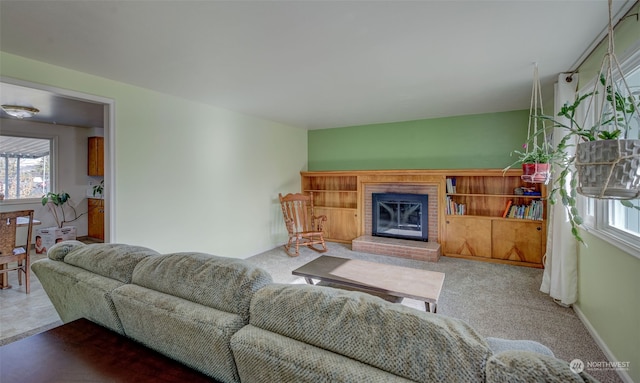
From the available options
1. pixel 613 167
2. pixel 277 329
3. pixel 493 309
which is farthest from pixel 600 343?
pixel 277 329

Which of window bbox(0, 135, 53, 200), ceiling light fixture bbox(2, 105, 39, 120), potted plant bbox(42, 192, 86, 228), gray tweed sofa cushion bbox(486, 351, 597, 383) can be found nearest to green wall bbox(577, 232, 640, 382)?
gray tweed sofa cushion bbox(486, 351, 597, 383)

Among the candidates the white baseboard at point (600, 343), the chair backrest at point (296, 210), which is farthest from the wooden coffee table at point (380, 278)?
the chair backrest at point (296, 210)

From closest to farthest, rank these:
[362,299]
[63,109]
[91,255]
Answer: [362,299] < [91,255] < [63,109]

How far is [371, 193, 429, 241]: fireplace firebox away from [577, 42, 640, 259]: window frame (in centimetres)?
231

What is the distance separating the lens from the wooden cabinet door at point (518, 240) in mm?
4035

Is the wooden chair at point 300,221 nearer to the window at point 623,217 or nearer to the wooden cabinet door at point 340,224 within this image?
the wooden cabinet door at point 340,224

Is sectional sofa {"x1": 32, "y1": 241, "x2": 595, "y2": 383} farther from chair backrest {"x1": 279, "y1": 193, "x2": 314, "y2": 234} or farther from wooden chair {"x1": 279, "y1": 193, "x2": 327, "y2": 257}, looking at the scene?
chair backrest {"x1": 279, "y1": 193, "x2": 314, "y2": 234}

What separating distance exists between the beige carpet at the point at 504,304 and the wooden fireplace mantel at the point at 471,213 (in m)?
0.27

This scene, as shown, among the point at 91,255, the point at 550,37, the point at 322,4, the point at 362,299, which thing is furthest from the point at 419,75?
the point at 91,255

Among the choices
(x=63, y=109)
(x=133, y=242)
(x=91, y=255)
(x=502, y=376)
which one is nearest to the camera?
(x=502, y=376)

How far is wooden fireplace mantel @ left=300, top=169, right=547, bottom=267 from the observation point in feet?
13.5

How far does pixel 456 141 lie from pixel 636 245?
3.36 meters

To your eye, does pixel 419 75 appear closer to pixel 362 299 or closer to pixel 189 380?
pixel 362 299

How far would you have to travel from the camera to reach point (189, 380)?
854 millimetres
